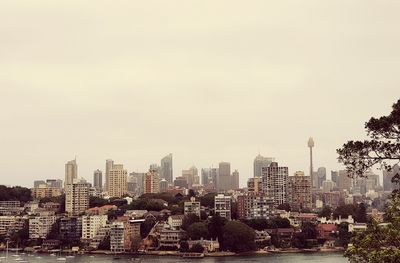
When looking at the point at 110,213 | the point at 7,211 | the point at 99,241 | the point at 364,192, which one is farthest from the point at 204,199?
the point at 364,192

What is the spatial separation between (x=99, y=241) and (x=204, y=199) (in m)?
9.09

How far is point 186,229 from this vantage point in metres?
31.1

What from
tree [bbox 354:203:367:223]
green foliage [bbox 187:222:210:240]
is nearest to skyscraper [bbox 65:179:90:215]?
green foliage [bbox 187:222:210:240]

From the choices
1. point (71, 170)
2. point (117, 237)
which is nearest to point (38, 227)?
point (117, 237)

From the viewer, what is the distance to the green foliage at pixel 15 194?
42.5 meters

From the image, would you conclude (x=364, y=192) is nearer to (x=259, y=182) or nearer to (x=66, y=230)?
(x=259, y=182)

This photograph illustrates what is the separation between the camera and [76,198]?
1563 inches

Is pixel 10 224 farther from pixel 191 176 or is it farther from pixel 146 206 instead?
pixel 191 176

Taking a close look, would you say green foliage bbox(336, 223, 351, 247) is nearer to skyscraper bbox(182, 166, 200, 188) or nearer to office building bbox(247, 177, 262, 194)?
office building bbox(247, 177, 262, 194)

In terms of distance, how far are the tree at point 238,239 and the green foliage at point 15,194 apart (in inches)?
756

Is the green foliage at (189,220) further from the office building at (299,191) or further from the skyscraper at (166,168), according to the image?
the skyscraper at (166,168)

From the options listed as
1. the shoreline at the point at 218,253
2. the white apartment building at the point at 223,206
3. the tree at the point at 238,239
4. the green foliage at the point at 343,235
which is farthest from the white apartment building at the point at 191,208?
the green foliage at the point at 343,235

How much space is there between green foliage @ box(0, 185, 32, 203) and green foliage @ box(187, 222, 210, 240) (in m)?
17.3

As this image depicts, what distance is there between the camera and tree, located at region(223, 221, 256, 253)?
2886 centimetres
